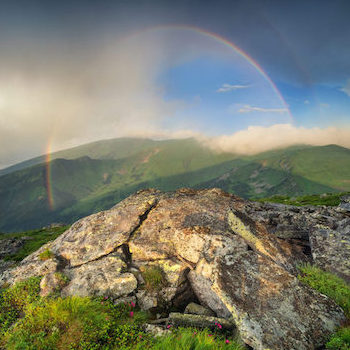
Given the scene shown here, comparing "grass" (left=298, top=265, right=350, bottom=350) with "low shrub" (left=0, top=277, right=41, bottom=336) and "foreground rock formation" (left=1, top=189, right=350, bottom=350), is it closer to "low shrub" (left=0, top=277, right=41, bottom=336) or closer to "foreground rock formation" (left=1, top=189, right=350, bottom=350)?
"foreground rock formation" (left=1, top=189, right=350, bottom=350)

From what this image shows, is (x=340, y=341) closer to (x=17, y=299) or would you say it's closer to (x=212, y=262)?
(x=212, y=262)

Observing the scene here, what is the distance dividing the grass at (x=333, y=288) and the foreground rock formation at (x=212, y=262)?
1.70 feet

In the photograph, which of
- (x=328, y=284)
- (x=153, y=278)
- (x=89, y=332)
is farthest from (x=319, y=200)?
(x=89, y=332)

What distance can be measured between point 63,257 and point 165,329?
9.01 m

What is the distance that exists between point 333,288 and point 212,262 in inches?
232

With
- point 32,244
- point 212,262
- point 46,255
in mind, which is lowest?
point 32,244

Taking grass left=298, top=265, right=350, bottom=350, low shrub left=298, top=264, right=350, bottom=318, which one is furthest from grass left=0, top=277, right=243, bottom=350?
low shrub left=298, top=264, right=350, bottom=318

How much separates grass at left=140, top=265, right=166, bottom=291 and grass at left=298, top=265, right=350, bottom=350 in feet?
23.7

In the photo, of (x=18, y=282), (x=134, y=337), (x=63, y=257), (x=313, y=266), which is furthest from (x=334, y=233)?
(x=18, y=282)

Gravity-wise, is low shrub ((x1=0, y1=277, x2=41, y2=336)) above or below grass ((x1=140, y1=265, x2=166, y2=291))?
below

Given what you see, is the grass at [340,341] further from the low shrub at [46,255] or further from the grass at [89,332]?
the low shrub at [46,255]

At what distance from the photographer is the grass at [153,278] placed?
37.8ft

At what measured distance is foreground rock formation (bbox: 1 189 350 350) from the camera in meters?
8.91

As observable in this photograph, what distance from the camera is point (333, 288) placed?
34.7 ft
